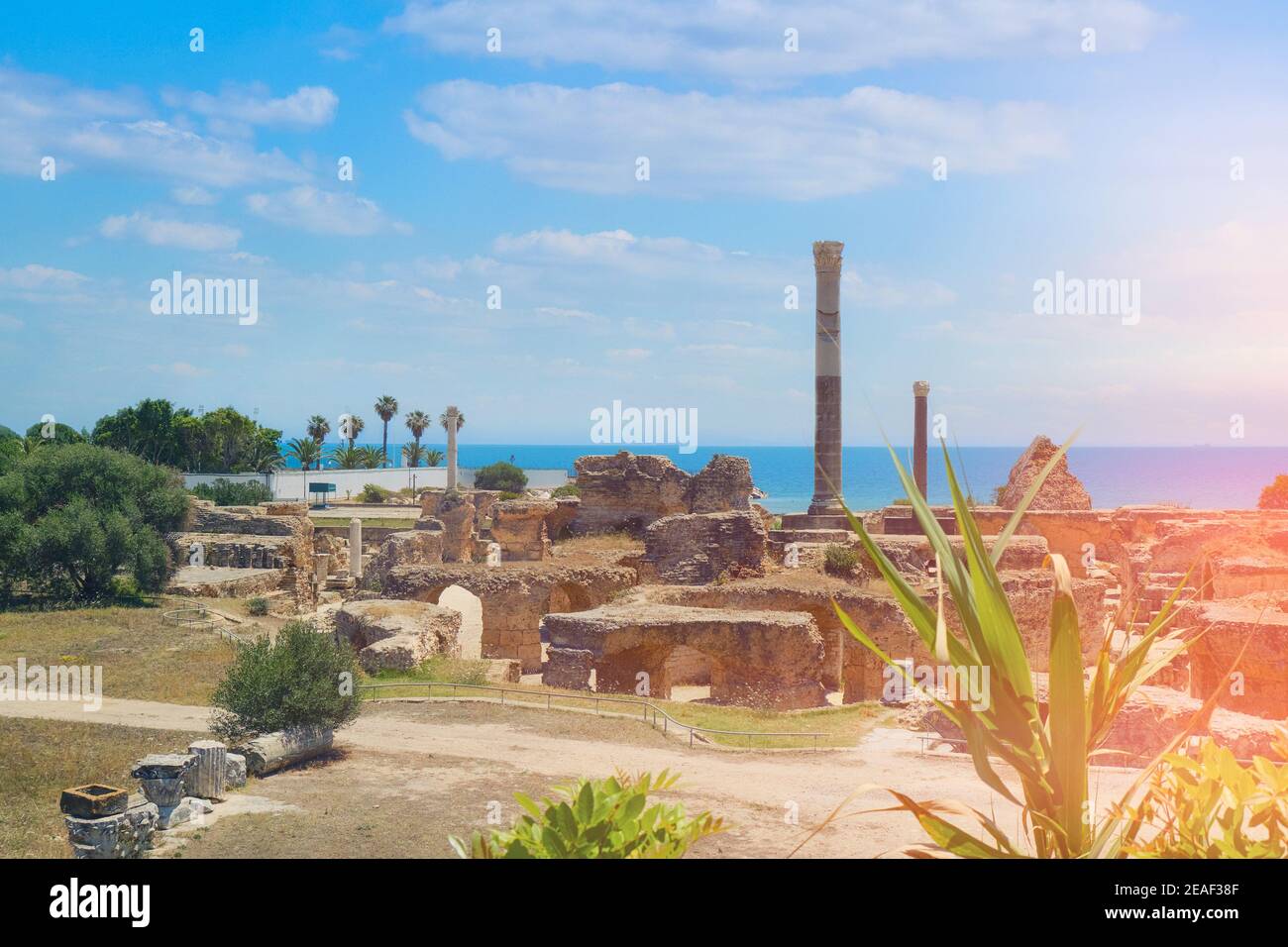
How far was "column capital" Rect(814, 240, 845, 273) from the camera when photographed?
113 ft

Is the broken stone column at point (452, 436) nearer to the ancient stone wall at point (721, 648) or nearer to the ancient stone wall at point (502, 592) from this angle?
the ancient stone wall at point (502, 592)

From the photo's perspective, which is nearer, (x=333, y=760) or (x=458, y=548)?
(x=333, y=760)

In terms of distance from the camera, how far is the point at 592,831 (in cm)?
434

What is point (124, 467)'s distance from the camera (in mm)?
33406

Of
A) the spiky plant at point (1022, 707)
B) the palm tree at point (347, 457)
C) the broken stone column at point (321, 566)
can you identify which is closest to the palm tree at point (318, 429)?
the palm tree at point (347, 457)

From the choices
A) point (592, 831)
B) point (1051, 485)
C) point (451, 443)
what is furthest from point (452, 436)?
point (592, 831)

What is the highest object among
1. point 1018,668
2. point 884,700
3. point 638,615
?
point 1018,668

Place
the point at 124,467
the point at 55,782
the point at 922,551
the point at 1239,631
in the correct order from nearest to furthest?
the point at 55,782
the point at 1239,631
the point at 922,551
the point at 124,467

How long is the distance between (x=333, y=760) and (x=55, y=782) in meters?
3.51

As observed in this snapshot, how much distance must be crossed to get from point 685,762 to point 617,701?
4017mm
